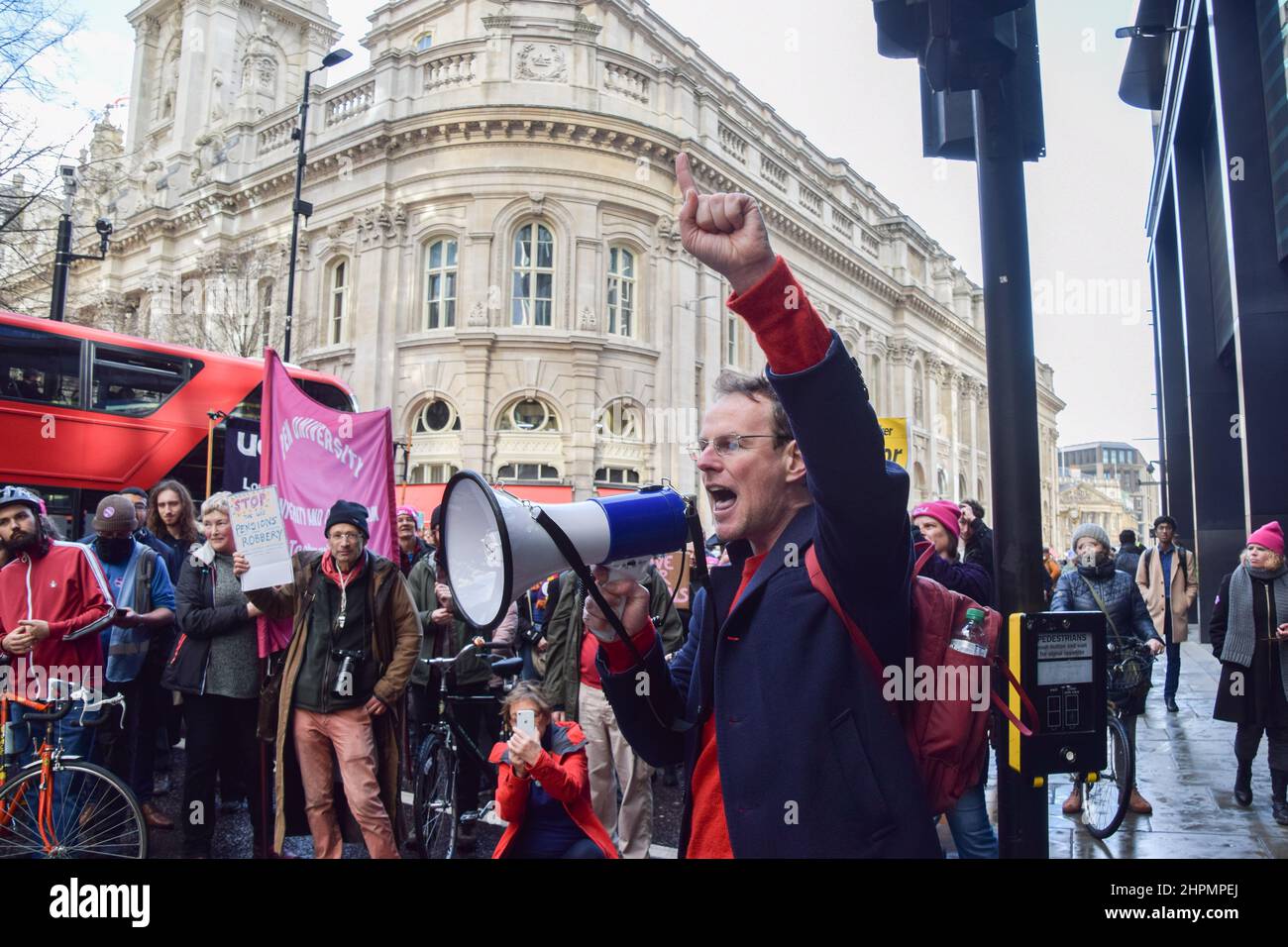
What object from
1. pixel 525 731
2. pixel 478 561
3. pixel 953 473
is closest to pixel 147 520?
pixel 525 731

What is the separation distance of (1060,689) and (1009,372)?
46.1 inches

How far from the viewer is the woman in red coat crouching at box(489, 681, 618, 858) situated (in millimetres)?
4008

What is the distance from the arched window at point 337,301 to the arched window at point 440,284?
313cm

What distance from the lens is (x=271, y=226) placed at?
1220 inches

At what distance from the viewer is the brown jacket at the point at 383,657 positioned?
4.95 meters

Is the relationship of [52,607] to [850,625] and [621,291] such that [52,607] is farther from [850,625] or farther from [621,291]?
[621,291]

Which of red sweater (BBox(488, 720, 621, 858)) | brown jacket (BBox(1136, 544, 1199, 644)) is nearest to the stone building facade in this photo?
brown jacket (BBox(1136, 544, 1199, 644))

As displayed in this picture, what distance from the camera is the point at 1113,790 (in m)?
5.93

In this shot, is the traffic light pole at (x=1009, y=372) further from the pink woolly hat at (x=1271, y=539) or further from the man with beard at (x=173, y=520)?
the man with beard at (x=173, y=520)

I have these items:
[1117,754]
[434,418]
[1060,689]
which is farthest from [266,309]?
[1060,689]

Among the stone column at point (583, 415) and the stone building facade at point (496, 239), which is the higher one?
the stone building facade at point (496, 239)

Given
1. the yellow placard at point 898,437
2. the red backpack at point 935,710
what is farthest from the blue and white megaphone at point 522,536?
the yellow placard at point 898,437

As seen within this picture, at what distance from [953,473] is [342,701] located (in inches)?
1905
